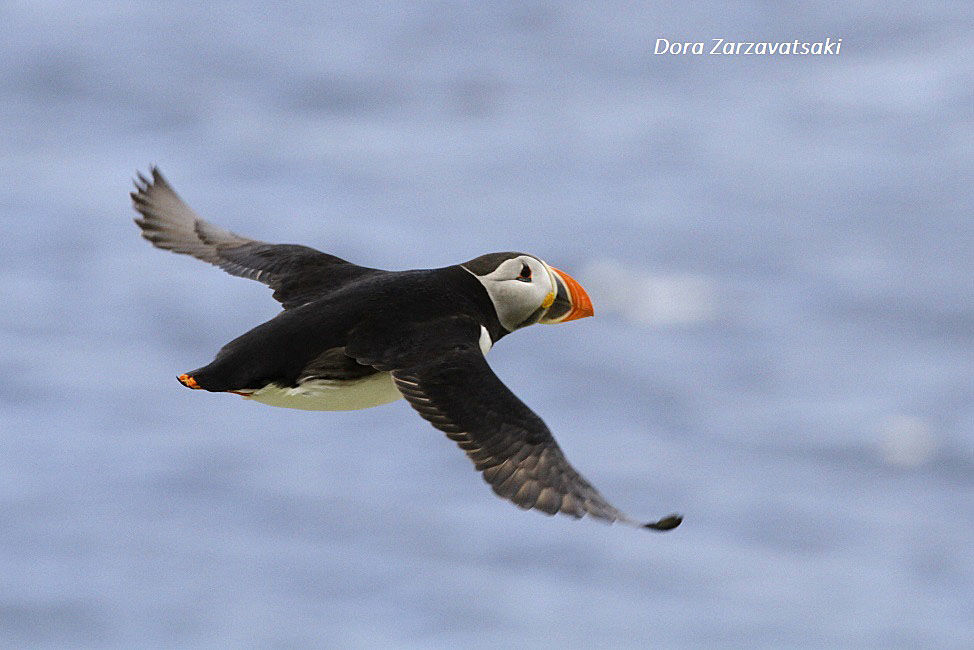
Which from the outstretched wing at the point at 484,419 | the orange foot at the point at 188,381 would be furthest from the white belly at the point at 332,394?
the orange foot at the point at 188,381

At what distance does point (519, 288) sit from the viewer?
365 inches

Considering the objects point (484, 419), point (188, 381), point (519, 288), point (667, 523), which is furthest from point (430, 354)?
point (667, 523)

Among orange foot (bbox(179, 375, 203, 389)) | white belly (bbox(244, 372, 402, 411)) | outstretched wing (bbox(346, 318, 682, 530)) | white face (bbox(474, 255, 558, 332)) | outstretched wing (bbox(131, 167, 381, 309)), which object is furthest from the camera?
outstretched wing (bbox(131, 167, 381, 309))

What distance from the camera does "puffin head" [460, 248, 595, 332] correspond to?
9273 millimetres

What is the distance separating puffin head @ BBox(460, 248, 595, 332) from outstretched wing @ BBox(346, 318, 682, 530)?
0.68m

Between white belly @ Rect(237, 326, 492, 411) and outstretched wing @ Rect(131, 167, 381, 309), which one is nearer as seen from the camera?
white belly @ Rect(237, 326, 492, 411)

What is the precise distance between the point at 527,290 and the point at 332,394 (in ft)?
4.49

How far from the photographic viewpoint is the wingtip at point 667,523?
273 inches

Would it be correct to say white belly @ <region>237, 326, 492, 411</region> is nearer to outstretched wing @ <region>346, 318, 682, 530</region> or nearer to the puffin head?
outstretched wing @ <region>346, 318, 682, 530</region>

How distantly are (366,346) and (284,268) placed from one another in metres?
1.59

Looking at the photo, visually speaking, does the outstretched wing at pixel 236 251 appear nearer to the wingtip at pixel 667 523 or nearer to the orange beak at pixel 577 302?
the orange beak at pixel 577 302

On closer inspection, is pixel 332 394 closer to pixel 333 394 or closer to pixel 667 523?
pixel 333 394

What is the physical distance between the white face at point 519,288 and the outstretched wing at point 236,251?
691 mm

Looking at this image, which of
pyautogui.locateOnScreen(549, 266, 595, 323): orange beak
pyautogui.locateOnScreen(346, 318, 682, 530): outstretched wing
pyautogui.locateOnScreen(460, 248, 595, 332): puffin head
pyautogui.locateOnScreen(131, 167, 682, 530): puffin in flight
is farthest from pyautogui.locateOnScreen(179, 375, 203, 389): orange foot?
pyautogui.locateOnScreen(549, 266, 595, 323): orange beak
